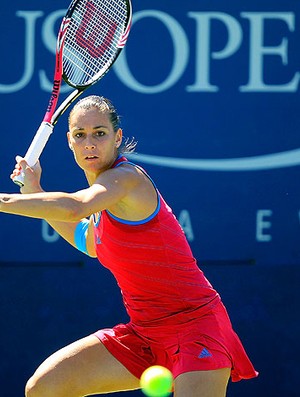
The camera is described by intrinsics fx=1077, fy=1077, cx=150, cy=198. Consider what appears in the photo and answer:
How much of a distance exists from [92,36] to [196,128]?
1.05 m

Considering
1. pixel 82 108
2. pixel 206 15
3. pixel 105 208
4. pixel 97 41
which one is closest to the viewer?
pixel 105 208

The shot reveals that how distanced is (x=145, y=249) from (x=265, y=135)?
1839mm

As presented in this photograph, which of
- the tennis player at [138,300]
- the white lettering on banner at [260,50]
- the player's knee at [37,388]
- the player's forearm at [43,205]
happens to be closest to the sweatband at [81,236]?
the tennis player at [138,300]

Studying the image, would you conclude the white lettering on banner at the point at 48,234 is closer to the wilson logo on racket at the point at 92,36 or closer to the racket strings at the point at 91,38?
the racket strings at the point at 91,38

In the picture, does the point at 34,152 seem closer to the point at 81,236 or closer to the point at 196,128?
the point at 81,236

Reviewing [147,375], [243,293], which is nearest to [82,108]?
[147,375]

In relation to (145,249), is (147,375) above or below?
below

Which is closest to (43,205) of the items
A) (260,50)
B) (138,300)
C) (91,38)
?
(138,300)

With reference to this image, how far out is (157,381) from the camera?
3.97 m

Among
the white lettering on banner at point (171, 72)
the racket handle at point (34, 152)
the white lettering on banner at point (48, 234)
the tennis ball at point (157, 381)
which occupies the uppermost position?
the white lettering on banner at point (171, 72)

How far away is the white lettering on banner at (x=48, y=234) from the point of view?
569cm

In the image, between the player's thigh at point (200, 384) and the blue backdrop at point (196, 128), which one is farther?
the blue backdrop at point (196, 128)

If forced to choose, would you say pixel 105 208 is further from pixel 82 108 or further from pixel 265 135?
pixel 265 135

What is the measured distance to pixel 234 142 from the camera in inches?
223
